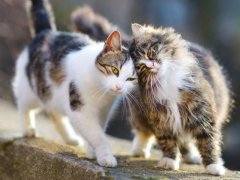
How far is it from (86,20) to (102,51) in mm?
981

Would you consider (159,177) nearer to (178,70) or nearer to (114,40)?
(178,70)

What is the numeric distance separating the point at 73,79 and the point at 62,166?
0.47 m

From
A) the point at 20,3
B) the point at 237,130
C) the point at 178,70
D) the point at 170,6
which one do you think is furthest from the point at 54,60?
the point at 170,6

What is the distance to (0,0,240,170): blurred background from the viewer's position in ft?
21.6

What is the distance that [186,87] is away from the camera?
8.82 ft

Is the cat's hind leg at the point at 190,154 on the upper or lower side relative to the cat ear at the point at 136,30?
lower

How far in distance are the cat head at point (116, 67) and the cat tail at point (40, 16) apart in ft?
3.61

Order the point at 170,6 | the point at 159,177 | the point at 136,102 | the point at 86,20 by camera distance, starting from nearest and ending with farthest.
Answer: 1. the point at 159,177
2. the point at 136,102
3. the point at 86,20
4. the point at 170,6

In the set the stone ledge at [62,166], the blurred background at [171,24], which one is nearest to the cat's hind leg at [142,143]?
the stone ledge at [62,166]

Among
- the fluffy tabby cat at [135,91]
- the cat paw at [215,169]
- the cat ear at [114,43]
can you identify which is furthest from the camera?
the fluffy tabby cat at [135,91]

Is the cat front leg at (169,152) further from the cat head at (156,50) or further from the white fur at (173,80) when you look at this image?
the cat head at (156,50)

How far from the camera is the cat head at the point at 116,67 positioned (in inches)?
102

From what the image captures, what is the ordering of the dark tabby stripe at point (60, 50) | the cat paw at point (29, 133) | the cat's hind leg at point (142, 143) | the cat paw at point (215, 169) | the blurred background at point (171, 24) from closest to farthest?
the cat paw at point (215, 169)
the dark tabby stripe at point (60, 50)
the cat's hind leg at point (142, 143)
the cat paw at point (29, 133)
the blurred background at point (171, 24)

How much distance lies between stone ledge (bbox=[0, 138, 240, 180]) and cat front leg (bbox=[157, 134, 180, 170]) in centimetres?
5
